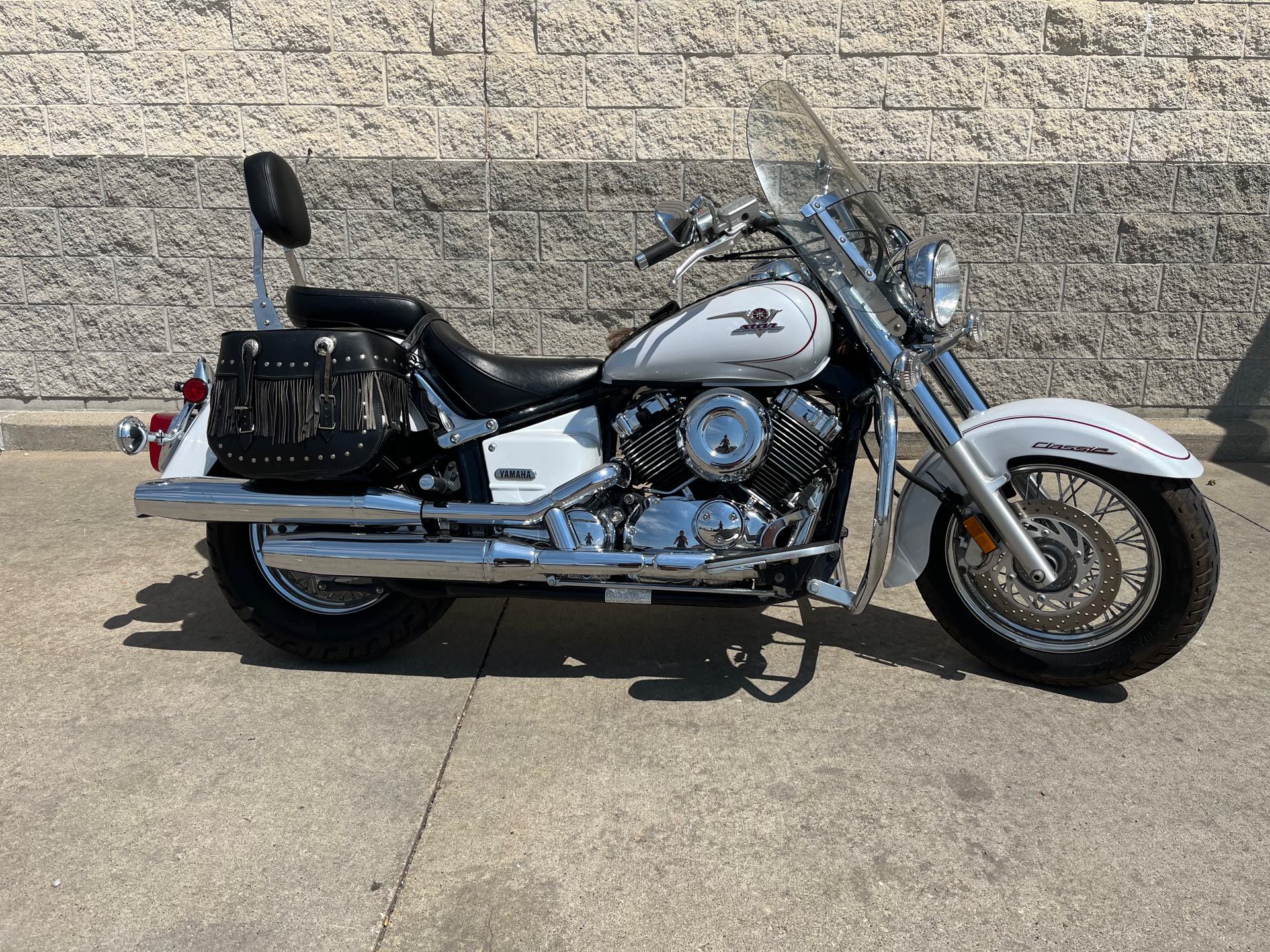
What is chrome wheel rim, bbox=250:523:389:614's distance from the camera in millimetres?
3424

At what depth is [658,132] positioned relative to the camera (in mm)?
5781

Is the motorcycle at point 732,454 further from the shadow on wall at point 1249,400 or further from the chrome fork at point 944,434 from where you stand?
the shadow on wall at point 1249,400

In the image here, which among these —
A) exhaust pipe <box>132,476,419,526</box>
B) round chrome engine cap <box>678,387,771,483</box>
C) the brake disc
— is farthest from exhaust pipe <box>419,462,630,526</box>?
the brake disc

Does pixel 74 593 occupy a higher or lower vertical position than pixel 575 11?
lower

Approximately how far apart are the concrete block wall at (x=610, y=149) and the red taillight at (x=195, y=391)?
109 inches

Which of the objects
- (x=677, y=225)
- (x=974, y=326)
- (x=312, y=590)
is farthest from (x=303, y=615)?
(x=974, y=326)

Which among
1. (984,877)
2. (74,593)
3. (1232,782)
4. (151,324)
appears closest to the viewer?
(984,877)

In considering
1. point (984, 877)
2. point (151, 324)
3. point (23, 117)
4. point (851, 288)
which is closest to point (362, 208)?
point (151, 324)

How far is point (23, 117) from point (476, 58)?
2809 millimetres

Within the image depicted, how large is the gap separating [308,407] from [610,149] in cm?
336

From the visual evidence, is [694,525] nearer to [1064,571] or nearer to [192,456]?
[1064,571]

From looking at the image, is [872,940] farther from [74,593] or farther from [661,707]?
[74,593]

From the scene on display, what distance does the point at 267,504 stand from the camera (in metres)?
3.15

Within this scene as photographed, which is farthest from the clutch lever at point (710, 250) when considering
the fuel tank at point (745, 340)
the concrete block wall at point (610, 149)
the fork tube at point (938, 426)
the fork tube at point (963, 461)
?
the concrete block wall at point (610, 149)
